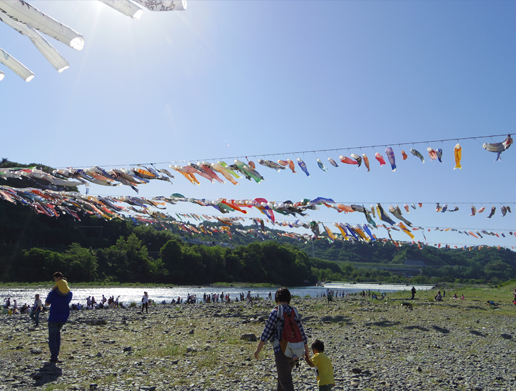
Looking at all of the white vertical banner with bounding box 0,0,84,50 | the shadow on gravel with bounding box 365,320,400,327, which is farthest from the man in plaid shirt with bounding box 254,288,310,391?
the shadow on gravel with bounding box 365,320,400,327

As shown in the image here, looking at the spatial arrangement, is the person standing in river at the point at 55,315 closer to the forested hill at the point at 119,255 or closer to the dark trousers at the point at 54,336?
the dark trousers at the point at 54,336

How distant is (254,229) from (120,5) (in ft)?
78.7

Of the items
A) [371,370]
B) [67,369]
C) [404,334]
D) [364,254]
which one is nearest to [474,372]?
[371,370]

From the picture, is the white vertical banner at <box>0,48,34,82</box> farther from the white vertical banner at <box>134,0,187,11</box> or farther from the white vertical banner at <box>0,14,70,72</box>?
the white vertical banner at <box>134,0,187,11</box>

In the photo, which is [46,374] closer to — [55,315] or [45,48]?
[55,315]

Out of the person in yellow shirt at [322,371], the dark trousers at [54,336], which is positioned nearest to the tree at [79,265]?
the dark trousers at [54,336]

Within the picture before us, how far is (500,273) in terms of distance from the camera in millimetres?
137750

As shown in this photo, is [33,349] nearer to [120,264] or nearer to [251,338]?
[251,338]

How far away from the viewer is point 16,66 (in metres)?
4.70

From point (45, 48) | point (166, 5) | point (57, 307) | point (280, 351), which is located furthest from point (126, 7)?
point (57, 307)

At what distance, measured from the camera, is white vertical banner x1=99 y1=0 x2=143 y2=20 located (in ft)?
10.9

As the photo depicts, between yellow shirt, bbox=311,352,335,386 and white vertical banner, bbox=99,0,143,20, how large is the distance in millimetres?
4613

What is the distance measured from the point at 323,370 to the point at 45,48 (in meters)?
5.39

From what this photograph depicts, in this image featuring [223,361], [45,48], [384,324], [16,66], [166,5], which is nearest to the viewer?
[166,5]
